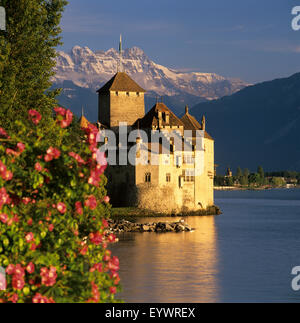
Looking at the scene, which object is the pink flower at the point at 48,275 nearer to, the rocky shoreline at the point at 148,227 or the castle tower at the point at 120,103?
the rocky shoreline at the point at 148,227

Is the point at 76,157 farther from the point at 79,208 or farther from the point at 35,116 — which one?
the point at 35,116

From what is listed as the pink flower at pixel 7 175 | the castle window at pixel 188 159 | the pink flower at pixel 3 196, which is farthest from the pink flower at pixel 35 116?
the castle window at pixel 188 159

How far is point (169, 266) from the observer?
40.2 m

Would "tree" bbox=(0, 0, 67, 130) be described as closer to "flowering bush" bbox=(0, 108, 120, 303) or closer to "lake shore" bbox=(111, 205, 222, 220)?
"flowering bush" bbox=(0, 108, 120, 303)

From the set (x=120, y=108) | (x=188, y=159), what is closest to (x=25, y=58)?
(x=188, y=159)

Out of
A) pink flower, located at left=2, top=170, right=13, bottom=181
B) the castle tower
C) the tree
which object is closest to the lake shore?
the castle tower

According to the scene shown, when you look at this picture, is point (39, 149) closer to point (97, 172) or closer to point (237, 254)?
point (97, 172)

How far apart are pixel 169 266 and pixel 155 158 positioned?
43193 mm

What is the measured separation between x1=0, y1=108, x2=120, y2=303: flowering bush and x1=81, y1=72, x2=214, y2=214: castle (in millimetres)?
70912

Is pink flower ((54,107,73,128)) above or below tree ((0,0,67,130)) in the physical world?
below

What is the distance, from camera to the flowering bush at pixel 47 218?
32.8 feet

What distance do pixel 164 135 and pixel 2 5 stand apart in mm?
59299

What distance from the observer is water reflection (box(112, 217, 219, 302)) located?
29281 mm
